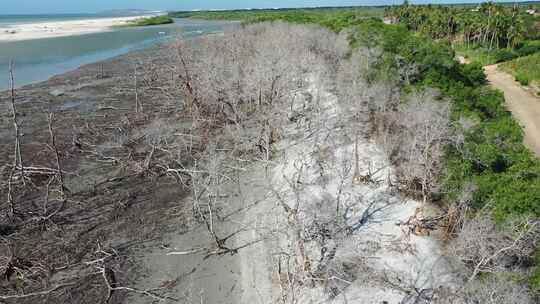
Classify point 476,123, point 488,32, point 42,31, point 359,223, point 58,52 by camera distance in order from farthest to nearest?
1. point 42,31
2. point 58,52
3. point 488,32
4. point 476,123
5. point 359,223

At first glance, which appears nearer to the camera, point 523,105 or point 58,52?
point 523,105

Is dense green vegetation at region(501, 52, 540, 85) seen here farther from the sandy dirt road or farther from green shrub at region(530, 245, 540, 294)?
green shrub at region(530, 245, 540, 294)

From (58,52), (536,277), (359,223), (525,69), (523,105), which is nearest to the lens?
(536,277)

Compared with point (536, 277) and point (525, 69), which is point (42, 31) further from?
point (536, 277)

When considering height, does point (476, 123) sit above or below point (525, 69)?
below

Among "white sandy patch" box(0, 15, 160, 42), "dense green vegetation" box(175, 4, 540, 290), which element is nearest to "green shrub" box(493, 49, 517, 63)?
"dense green vegetation" box(175, 4, 540, 290)

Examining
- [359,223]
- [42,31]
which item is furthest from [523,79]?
[42,31]
